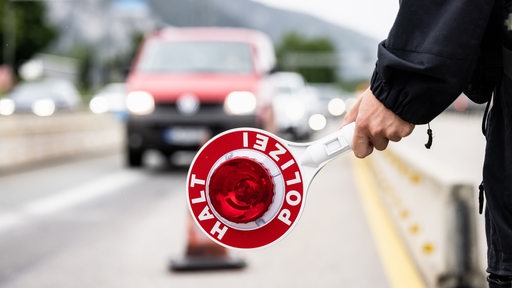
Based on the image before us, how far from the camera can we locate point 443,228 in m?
5.54

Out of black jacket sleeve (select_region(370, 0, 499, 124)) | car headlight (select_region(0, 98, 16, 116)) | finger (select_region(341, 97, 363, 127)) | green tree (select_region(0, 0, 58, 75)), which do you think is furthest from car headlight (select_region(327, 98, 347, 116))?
green tree (select_region(0, 0, 58, 75))

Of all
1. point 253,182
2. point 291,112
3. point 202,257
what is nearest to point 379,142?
point 253,182

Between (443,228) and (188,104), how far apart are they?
9.52 meters

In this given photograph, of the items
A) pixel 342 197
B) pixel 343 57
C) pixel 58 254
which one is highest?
pixel 58 254

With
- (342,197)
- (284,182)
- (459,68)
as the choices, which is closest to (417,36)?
(459,68)

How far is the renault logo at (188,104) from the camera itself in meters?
14.8

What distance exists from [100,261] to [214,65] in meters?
8.57

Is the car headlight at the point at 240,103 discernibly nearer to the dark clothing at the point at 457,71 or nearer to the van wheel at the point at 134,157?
the van wheel at the point at 134,157

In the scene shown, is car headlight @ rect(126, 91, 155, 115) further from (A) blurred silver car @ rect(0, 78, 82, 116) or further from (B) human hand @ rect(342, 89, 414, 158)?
(A) blurred silver car @ rect(0, 78, 82, 116)

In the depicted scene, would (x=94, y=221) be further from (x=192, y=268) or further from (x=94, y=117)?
(x=94, y=117)

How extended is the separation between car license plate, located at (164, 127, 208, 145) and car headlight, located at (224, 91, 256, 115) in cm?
50

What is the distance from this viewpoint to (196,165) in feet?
6.78

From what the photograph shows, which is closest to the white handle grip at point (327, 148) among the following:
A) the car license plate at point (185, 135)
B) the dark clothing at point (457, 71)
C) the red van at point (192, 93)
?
the dark clothing at point (457, 71)

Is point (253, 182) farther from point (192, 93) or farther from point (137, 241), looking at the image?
point (192, 93)
